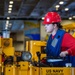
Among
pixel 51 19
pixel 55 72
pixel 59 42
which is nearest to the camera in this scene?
pixel 55 72

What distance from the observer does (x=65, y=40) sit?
17.0ft

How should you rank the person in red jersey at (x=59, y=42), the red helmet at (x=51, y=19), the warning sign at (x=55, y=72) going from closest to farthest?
the warning sign at (x=55, y=72), the person in red jersey at (x=59, y=42), the red helmet at (x=51, y=19)

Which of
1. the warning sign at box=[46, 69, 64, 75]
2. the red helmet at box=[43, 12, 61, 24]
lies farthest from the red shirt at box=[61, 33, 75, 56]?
the warning sign at box=[46, 69, 64, 75]

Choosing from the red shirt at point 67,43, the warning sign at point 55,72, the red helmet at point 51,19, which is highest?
the red helmet at point 51,19

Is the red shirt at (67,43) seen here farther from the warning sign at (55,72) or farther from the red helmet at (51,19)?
the warning sign at (55,72)

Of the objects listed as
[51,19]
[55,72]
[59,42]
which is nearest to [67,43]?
[59,42]

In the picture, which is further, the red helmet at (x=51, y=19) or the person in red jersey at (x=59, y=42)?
the red helmet at (x=51, y=19)

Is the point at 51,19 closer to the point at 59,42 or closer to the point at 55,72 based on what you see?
the point at 59,42

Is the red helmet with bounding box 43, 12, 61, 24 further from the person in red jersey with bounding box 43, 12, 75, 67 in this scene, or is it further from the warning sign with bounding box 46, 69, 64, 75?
the warning sign with bounding box 46, 69, 64, 75

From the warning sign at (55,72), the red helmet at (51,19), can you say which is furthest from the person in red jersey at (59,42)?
the warning sign at (55,72)

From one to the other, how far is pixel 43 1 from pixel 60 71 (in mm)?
14148

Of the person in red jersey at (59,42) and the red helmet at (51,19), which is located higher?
the red helmet at (51,19)

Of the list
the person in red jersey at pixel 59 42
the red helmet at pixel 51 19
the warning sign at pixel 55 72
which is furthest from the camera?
the red helmet at pixel 51 19

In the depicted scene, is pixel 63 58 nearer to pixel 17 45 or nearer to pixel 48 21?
pixel 48 21
